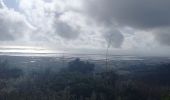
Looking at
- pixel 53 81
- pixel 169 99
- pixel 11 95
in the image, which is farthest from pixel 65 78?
pixel 169 99

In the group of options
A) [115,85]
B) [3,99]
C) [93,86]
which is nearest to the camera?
[3,99]

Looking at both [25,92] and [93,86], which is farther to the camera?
[93,86]

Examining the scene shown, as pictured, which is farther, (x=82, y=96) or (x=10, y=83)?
(x=10, y=83)

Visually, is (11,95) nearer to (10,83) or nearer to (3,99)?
(3,99)

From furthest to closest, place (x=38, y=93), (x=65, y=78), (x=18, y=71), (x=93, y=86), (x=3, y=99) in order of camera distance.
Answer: (x=18, y=71) < (x=65, y=78) < (x=93, y=86) < (x=38, y=93) < (x=3, y=99)

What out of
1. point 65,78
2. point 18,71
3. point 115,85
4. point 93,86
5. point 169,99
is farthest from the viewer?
point 18,71

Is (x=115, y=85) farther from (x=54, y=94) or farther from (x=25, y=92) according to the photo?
(x=25, y=92)

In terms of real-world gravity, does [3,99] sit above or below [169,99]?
below

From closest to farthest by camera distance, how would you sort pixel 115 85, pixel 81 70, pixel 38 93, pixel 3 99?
pixel 3 99 < pixel 38 93 < pixel 115 85 < pixel 81 70

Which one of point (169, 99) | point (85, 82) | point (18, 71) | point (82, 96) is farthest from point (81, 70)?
point (169, 99)
